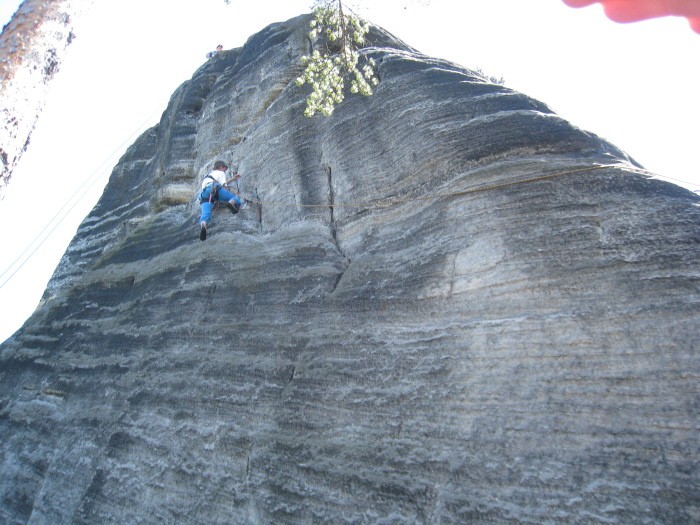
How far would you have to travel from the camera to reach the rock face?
5.21 meters

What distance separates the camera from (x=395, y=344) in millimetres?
6828

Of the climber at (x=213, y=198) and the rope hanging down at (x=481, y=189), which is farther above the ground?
the rope hanging down at (x=481, y=189)

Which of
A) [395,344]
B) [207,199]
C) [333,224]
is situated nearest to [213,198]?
[207,199]

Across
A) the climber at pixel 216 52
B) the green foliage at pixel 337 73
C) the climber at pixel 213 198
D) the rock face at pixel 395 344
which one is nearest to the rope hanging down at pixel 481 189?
the rock face at pixel 395 344

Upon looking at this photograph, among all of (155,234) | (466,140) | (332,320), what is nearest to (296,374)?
(332,320)

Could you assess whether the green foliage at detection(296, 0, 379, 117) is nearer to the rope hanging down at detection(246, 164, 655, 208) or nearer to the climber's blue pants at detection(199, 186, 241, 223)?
the rope hanging down at detection(246, 164, 655, 208)

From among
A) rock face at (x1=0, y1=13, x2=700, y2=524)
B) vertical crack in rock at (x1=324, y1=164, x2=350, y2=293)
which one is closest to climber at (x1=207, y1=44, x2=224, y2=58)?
rock face at (x1=0, y1=13, x2=700, y2=524)

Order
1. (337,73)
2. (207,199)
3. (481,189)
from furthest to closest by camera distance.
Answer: (207,199)
(337,73)
(481,189)

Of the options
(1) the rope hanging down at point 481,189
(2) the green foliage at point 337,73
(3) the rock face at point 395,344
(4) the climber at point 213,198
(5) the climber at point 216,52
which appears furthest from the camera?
(5) the climber at point 216,52

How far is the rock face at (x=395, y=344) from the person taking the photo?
5211 millimetres

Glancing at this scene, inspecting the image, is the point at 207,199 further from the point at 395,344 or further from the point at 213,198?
the point at 395,344

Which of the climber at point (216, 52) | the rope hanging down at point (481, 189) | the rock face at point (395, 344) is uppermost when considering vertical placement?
the climber at point (216, 52)

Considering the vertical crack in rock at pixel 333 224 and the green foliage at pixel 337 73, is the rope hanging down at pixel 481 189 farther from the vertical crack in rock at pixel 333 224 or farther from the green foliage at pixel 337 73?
the green foliage at pixel 337 73

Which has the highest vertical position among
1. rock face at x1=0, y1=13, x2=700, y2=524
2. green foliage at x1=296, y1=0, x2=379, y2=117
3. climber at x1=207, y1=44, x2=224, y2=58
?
climber at x1=207, y1=44, x2=224, y2=58
